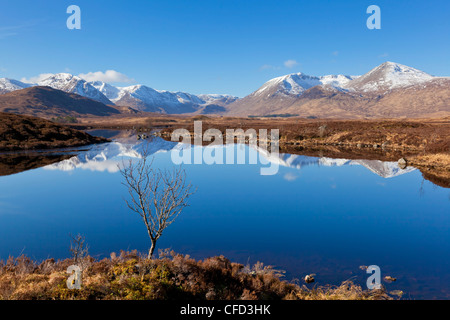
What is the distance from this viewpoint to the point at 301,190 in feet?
95.1

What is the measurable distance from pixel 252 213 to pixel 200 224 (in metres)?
4.75

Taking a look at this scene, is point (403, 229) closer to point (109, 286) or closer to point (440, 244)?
point (440, 244)

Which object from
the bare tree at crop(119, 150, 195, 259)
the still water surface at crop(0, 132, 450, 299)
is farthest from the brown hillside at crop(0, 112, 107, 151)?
the bare tree at crop(119, 150, 195, 259)

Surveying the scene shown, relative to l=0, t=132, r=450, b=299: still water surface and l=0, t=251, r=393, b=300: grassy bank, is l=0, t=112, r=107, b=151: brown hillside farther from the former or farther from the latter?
l=0, t=251, r=393, b=300: grassy bank

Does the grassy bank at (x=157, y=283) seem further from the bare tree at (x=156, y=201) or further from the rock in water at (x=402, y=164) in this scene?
the rock in water at (x=402, y=164)

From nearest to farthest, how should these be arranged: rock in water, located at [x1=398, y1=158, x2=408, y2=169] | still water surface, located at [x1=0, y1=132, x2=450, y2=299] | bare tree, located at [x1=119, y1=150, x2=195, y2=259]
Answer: bare tree, located at [x1=119, y1=150, x2=195, y2=259]
still water surface, located at [x1=0, y1=132, x2=450, y2=299]
rock in water, located at [x1=398, y1=158, x2=408, y2=169]

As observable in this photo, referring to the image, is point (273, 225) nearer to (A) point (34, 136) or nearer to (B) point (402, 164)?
(B) point (402, 164)

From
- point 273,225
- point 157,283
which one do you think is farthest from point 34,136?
point 157,283

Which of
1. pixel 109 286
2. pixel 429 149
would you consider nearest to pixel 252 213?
pixel 109 286

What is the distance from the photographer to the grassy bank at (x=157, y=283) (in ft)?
29.7

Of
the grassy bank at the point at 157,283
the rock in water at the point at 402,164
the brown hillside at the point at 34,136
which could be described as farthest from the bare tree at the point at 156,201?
the brown hillside at the point at 34,136

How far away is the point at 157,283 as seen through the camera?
376 inches

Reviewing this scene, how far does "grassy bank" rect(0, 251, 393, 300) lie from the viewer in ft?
29.7

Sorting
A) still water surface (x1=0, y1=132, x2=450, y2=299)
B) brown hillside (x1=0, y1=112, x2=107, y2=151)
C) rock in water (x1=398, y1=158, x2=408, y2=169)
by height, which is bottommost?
still water surface (x1=0, y1=132, x2=450, y2=299)
